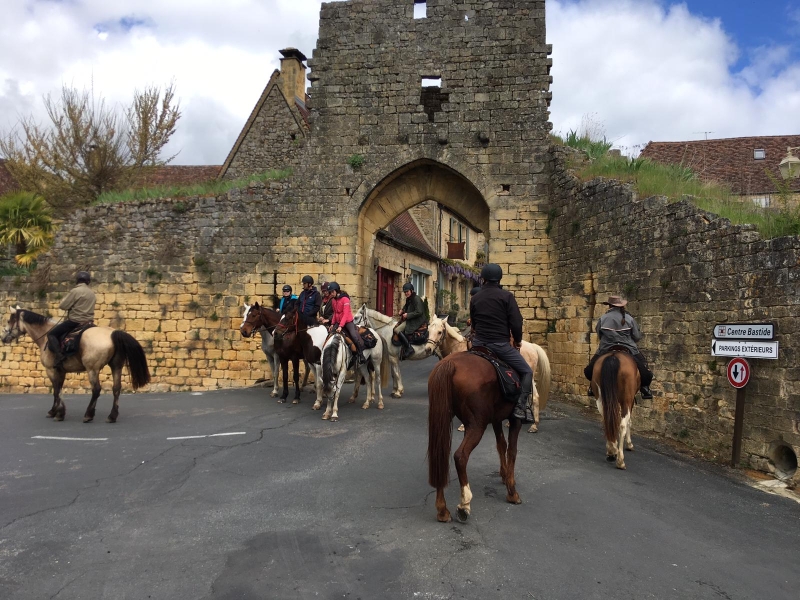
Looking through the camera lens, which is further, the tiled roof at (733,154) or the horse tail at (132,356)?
the tiled roof at (733,154)

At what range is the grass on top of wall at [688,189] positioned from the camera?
721 cm

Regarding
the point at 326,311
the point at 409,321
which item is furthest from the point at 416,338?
the point at 326,311

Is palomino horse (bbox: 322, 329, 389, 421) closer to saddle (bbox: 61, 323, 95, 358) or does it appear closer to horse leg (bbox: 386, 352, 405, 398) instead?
horse leg (bbox: 386, 352, 405, 398)

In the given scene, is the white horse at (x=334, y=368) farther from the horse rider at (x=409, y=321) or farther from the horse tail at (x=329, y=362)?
the horse rider at (x=409, y=321)

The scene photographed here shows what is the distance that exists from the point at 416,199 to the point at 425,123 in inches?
72.7

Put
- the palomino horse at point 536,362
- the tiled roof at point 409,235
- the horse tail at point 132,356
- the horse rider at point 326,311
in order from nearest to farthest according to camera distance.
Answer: the palomino horse at point 536,362 < the horse tail at point 132,356 < the horse rider at point 326,311 < the tiled roof at point 409,235

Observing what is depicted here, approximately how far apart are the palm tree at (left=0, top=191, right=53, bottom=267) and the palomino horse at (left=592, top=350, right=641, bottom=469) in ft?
44.3

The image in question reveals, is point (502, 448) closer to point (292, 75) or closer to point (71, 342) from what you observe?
point (71, 342)

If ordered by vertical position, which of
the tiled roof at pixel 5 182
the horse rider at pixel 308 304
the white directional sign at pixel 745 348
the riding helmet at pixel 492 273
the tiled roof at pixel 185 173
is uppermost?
the tiled roof at pixel 185 173

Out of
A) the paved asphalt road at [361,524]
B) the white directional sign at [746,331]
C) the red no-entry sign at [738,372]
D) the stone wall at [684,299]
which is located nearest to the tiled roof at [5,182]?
the paved asphalt road at [361,524]

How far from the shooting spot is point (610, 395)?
661 cm

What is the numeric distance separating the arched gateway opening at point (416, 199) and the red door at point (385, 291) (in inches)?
222

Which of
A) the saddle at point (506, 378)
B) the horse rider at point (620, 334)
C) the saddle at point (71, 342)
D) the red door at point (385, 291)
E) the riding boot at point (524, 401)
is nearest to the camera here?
the saddle at point (506, 378)

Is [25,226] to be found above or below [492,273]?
above
